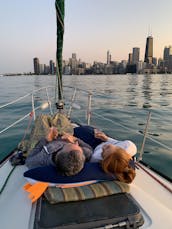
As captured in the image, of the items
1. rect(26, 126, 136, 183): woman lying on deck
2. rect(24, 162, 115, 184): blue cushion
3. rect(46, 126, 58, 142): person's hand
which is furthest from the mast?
rect(24, 162, 115, 184): blue cushion

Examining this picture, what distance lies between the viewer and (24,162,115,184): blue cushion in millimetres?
1730

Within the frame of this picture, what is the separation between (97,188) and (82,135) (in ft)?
4.17

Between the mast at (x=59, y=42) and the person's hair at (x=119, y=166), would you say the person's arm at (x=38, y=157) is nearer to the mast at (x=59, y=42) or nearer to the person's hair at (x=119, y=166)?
the person's hair at (x=119, y=166)

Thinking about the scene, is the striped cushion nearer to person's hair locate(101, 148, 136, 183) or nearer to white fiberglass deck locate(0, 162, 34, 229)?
person's hair locate(101, 148, 136, 183)

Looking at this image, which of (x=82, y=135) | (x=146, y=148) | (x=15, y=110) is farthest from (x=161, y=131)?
(x=15, y=110)

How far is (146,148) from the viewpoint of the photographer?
5.03m

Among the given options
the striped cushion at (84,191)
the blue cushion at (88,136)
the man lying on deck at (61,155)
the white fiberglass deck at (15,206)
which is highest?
the man lying on deck at (61,155)

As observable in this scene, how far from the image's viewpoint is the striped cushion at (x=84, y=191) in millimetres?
1597

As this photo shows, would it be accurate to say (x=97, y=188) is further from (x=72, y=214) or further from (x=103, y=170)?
(x=72, y=214)

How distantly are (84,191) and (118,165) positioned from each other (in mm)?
323

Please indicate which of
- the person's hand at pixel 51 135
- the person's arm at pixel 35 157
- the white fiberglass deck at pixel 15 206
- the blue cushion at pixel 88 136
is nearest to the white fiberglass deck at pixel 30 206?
the white fiberglass deck at pixel 15 206

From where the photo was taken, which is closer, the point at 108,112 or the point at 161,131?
the point at 161,131

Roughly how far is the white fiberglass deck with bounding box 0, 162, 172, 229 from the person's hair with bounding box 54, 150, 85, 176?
335 mm

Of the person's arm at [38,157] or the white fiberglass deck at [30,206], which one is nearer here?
the white fiberglass deck at [30,206]
